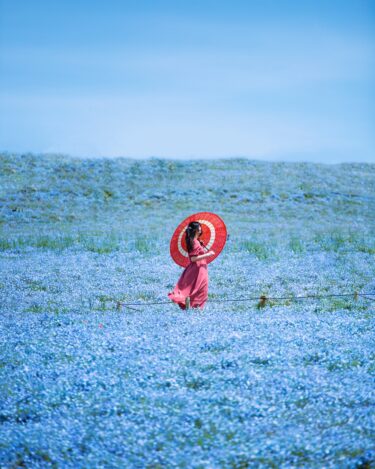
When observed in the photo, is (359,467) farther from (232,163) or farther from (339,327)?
(232,163)

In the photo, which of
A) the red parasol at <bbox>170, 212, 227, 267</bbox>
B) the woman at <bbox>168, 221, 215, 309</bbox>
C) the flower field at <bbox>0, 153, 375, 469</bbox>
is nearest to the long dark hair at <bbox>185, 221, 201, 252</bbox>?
the woman at <bbox>168, 221, 215, 309</bbox>

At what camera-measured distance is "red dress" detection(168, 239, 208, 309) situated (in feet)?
35.9

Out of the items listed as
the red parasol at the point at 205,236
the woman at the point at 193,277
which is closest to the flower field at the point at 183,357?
the woman at the point at 193,277

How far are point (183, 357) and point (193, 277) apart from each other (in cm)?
399

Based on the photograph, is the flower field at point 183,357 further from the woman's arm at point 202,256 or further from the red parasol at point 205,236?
the red parasol at point 205,236

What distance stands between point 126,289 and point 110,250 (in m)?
6.72

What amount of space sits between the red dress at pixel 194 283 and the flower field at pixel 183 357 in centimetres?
37

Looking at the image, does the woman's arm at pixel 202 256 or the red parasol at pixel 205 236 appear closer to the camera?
the woman's arm at pixel 202 256

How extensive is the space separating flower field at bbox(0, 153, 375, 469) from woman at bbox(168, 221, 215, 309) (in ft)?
1.14

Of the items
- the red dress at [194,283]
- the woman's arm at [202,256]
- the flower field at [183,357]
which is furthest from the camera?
the red dress at [194,283]

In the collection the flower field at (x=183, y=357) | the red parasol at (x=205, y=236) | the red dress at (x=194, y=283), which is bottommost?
the flower field at (x=183, y=357)

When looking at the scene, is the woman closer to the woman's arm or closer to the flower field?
the woman's arm

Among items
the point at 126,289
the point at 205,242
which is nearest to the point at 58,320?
the point at 205,242

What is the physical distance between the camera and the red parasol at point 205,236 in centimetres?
1112
